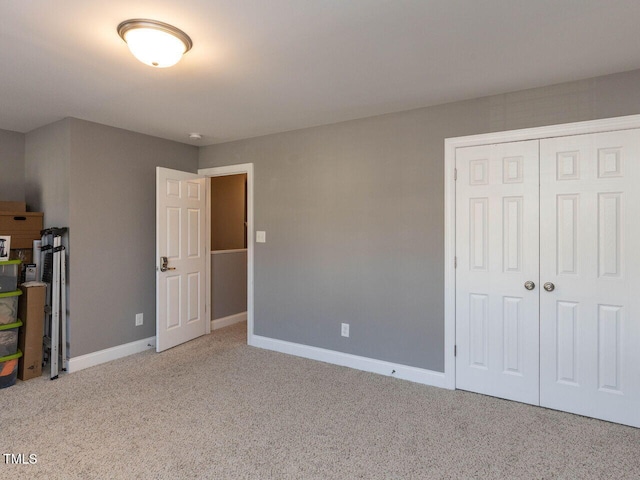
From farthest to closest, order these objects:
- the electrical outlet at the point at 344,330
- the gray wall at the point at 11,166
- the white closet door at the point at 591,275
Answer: the gray wall at the point at 11,166, the electrical outlet at the point at 344,330, the white closet door at the point at 591,275

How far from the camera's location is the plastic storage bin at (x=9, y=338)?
10.2 ft

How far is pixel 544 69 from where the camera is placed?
2.43m

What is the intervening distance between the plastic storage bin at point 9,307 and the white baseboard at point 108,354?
0.61 meters

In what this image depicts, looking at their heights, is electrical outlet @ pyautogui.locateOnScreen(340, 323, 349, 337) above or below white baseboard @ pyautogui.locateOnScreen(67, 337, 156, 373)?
above

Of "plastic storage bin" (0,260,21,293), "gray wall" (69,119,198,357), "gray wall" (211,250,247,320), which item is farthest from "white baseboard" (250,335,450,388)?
"plastic storage bin" (0,260,21,293)

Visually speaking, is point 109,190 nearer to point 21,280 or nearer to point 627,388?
point 21,280

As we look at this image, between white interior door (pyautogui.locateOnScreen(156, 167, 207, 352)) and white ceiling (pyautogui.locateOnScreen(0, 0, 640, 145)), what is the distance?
1024mm

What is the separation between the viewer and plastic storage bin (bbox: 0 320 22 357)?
310 centimetres

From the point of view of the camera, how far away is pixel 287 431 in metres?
2.44

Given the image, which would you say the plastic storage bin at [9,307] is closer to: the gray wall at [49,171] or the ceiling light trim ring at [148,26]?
the gray wall at [49,171]

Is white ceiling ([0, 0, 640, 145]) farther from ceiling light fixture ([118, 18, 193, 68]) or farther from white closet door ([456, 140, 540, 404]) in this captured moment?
white closet door ([456, 140, 540, 404])

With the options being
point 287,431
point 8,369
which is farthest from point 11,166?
point 287,431

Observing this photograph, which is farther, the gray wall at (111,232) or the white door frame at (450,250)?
the gray wall at (111,232)

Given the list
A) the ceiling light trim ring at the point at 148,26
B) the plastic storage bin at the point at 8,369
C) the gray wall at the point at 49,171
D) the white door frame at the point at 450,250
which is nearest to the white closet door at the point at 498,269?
the white door frame at the point at 450,250
